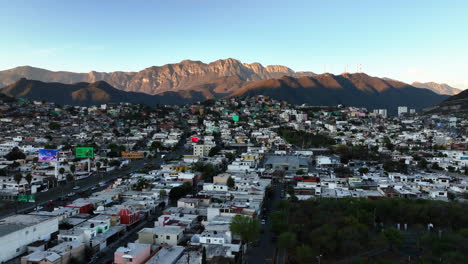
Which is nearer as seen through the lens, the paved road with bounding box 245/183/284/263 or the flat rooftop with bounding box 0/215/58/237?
the paved road with bounding box 245/183/284/263

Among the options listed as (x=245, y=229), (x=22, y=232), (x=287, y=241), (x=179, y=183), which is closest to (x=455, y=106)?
(x=179, y=183)

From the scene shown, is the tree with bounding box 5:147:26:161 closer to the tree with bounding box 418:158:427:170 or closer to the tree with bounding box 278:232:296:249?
the tree with bounding box 278:232:296:249

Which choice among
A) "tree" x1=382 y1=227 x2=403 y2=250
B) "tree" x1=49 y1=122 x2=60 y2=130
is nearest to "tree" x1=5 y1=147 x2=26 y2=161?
"tree" x1=49 y1=122 x2=60 y2=130

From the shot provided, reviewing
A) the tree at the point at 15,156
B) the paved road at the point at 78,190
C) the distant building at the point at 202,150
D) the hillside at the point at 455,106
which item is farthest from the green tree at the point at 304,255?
the hillside at the point at 455,106

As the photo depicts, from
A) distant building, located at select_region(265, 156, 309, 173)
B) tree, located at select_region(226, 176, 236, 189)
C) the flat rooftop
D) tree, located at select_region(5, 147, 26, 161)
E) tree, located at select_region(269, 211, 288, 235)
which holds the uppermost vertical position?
tree, located at select_region(5, 147, 26, 161)

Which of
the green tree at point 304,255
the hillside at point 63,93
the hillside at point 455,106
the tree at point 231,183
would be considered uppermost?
the hillside at point 63,93

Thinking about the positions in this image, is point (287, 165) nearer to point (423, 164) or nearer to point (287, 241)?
point (423, 164)

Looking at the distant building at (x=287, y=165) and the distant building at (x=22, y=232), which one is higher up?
the distant building at (x=287, y=165)

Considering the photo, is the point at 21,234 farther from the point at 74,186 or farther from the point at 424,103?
the point at 424,103

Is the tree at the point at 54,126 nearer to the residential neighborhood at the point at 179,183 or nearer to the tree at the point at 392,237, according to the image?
the residential neighborhood at the point at 179,183
